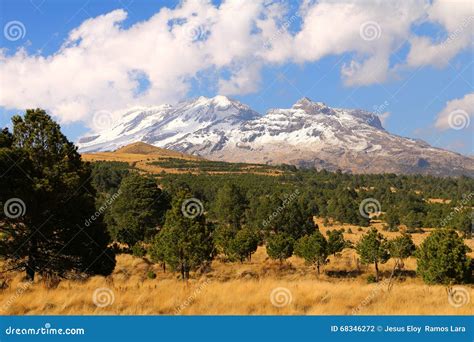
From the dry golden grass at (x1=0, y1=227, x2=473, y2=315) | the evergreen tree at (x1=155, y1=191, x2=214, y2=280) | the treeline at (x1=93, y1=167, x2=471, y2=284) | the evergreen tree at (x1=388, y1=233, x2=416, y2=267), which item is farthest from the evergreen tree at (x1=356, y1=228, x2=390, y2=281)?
the dry golden grass at (x1=0, y1=227, x2=473, y2=315)

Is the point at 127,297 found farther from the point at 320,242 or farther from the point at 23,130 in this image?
the point at 320,242

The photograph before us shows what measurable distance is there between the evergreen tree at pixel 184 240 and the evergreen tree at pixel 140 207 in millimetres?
27798

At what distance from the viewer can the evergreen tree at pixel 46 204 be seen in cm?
1950

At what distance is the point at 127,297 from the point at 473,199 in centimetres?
16371

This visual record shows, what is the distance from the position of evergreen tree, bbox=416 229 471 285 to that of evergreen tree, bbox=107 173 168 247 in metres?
38.1

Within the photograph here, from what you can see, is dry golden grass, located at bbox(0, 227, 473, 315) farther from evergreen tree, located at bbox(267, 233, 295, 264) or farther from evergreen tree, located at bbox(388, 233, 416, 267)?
evergreen tree, located at bbox(388, 233, 416, 267)

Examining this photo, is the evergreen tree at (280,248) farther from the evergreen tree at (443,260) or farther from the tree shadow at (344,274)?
the evergreen tree at (443,260)

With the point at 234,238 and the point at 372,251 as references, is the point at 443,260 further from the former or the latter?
the point at 234,238

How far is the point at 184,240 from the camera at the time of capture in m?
35.7

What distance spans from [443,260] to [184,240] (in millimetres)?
26000

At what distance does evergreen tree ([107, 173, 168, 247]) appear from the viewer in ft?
211

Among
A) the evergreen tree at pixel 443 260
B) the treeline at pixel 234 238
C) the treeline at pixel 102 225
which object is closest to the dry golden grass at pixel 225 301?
the treeline at pixel 234 238

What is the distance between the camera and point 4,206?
63.1 feet

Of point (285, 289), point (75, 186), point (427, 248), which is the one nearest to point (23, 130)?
point (75, 186)
